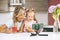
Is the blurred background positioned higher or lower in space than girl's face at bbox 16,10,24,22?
higher

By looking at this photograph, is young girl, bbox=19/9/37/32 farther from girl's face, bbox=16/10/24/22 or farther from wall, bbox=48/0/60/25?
wall, bbox=48/0/60/25

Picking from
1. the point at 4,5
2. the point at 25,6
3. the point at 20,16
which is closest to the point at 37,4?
the point at 25,6

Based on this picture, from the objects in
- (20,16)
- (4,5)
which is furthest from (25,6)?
(4,5)

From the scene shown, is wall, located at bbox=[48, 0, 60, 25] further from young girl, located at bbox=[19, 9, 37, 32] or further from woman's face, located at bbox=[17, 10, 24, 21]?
woman's face, located at bbox=[17, 10, 24, 21]

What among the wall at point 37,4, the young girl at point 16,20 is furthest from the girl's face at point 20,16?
the wall at point 37,4

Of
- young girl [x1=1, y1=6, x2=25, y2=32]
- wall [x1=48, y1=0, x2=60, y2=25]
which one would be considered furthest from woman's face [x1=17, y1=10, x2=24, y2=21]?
wall [x1=48, y1=0, x2=60, y2=25]

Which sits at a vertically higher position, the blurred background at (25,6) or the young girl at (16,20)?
the blurred background at (25,6)

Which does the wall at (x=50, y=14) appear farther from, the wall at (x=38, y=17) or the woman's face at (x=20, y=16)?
the woman's face at (x=20, y=16)

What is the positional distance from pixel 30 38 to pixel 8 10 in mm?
518

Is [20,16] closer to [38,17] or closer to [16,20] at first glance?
[16,20]

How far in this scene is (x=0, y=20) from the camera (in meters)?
1.76

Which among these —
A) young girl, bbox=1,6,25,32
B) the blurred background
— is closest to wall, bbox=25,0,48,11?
the blurred background

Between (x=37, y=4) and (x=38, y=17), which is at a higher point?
(x=37, y=4)

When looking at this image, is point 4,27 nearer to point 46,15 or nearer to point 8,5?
point 8,5
